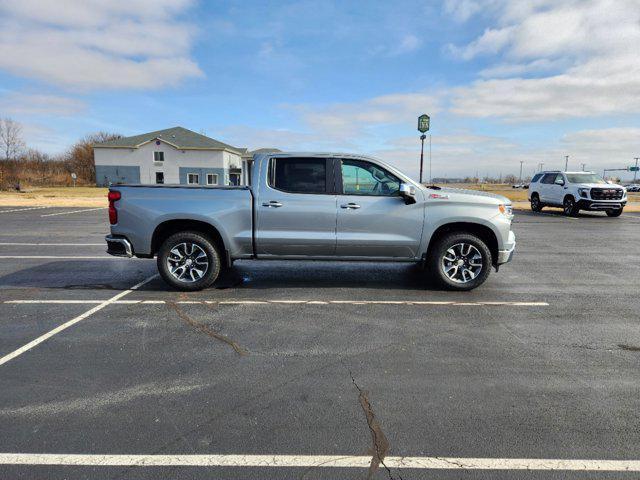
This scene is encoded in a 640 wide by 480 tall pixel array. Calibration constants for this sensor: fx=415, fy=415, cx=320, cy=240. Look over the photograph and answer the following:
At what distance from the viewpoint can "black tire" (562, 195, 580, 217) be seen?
18672 millimetres

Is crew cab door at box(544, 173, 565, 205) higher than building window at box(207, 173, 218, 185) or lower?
lower

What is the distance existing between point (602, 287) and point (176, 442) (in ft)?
22.1

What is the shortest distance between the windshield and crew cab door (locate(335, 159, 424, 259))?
16.8 meters

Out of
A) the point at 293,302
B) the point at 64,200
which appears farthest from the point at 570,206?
the point at 64,200

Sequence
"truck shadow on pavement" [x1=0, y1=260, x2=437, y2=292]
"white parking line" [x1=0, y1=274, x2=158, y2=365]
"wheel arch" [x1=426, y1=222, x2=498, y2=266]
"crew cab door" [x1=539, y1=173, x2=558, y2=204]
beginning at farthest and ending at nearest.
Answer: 1. "crew cab door" [x1=539, y1=173, x2=558, y2=204]
2. "truck shadow on pavement" [x1=0, y1=260, x2=437, y2=292]
3. "wheel arch" [x1=426, y1=222, x2=498, y2=266]
4. "white parking line" [x1=0, y1=274, x2=158, y2=365]

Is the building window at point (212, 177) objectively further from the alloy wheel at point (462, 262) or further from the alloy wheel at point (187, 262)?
the alloy wheel at point (462, 262)

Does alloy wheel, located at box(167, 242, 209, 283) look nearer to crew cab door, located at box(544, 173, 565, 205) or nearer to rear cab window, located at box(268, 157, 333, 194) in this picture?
rear cab window, located at box(268, 157, 333, 194)

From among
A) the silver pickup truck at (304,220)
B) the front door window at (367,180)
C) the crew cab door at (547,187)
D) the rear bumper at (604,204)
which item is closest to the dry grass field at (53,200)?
the silver pickup truck at (304,220)

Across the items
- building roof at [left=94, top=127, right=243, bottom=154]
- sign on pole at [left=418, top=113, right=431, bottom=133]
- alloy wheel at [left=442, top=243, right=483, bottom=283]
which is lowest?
alloy wheel at [left=442, top=243, right=483, bottom=283]

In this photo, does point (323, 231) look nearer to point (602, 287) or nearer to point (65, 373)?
point (65, 373)

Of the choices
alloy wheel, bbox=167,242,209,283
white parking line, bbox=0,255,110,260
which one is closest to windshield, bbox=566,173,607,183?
alloy wheel, bbox=167,242,209,283

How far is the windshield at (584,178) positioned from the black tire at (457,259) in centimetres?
1613

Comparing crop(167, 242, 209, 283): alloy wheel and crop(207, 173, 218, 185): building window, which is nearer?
crop(167, 242, 209, 283): alloy wheel

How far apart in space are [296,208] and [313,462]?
3.93 m
